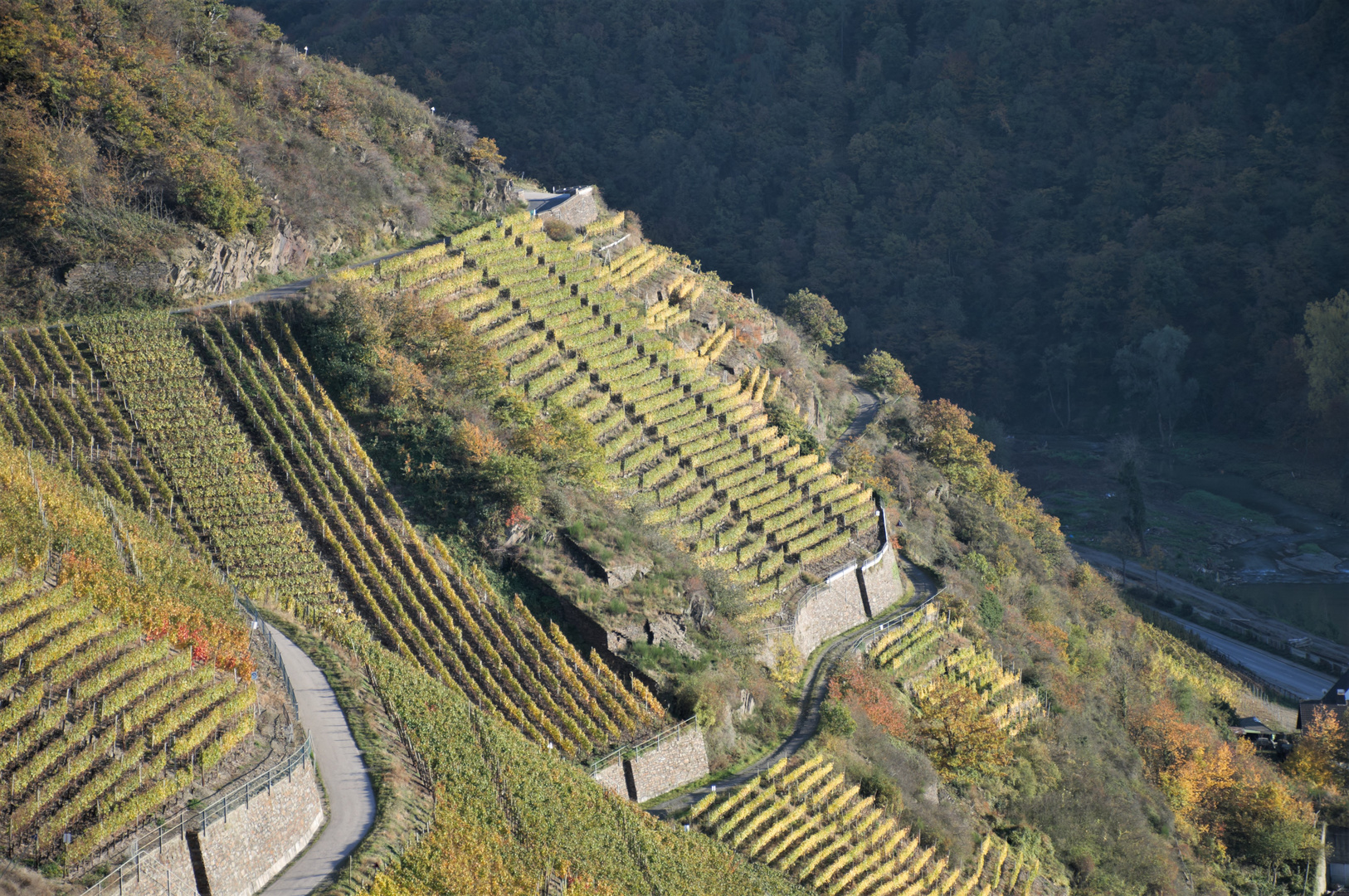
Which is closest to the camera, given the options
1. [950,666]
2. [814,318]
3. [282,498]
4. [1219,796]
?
[282,498]

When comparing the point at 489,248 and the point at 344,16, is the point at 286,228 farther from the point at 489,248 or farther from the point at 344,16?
the point at 344,16

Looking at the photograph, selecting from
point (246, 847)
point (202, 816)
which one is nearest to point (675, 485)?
point (246, 847)

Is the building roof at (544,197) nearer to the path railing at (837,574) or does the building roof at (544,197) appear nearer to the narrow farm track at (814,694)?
the path railing at (837,574)

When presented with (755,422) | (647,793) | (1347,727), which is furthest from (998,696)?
(1347,727)

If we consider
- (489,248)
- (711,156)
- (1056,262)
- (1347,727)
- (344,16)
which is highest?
(1056,262)

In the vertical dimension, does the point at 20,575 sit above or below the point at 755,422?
below

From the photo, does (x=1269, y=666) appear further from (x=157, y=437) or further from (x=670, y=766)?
(x=157, y=437)

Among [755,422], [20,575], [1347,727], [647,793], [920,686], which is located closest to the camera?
[20,575]

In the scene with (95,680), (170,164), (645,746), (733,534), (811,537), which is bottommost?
(95,680)
